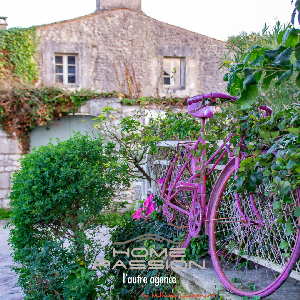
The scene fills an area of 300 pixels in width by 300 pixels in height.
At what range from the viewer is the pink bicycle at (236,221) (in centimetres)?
210

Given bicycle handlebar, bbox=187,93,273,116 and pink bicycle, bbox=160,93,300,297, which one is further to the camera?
bicycle handlebar, bbox=187,93,273,116

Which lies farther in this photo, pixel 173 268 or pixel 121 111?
pixel 121 111

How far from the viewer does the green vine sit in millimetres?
9930

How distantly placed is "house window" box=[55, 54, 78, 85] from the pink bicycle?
7.97 m

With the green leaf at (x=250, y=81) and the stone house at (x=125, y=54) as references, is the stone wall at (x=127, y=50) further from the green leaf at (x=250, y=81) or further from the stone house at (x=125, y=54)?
the green leaf at (x=250, y=81)

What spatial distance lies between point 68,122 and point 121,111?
1.46 meters

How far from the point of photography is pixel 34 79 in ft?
33.4

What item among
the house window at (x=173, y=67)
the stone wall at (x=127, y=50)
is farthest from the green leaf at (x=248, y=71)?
the house window at (x=173, y=67)

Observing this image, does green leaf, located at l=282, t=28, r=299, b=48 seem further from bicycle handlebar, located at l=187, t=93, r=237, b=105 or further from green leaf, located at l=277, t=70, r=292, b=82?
bicycle handlebar, located at l=187, t=93, r=237, b=105

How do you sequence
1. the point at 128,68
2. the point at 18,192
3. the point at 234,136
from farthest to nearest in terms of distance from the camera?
the point at 128,68 → the point at 18,192 → the point at 234,136

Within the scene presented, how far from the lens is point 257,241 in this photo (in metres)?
2.25

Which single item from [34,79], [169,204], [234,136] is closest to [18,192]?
[169,204]

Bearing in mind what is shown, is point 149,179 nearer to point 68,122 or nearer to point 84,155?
point 84,155

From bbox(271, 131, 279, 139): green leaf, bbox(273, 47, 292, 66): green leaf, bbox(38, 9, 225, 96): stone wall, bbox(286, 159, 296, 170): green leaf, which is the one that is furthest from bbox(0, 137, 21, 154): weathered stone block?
bbox(273, 47, 292, 66): green leaf
